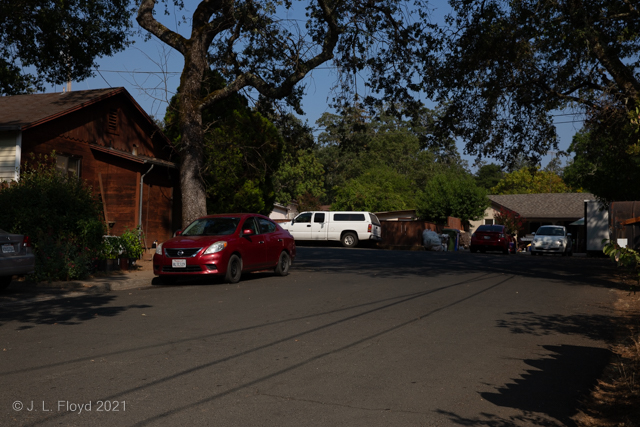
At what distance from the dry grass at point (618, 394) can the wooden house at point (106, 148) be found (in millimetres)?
14308

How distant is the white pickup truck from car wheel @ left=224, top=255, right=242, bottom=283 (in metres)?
21.0

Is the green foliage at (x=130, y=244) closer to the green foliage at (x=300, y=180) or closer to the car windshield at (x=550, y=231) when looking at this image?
the car windshield at (x=550, y=231)

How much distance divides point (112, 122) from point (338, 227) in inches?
620

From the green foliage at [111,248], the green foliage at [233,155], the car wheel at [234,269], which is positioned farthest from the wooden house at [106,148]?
the car wheel at [234,269]

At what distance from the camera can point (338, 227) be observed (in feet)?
114

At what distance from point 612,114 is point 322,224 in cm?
2060

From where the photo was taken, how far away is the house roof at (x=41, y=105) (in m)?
18.1

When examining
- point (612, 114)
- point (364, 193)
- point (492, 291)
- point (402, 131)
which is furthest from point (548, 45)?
point (402, 131)

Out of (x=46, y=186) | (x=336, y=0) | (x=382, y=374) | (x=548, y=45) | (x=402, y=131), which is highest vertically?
(x=402, y=131)

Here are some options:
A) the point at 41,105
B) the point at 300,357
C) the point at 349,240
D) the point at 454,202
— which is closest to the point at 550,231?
the point at 349,240

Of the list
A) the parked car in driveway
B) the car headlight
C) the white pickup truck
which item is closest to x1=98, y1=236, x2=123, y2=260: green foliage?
the car headlight

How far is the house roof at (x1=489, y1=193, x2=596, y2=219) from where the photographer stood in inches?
2325

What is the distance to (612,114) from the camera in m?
16.3

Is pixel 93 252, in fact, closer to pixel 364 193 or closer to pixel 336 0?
pixel 336 0
